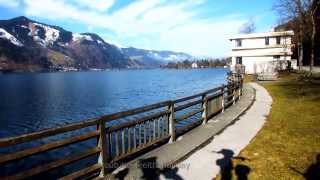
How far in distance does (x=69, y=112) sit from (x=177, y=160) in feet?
115

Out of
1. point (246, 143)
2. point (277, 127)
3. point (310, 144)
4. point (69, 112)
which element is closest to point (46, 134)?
point (246, 143)

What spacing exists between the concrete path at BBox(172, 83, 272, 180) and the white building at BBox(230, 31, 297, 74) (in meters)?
57.3

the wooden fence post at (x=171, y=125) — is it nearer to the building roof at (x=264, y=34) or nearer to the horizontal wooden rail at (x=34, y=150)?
the horizontal wooden rail at (x=34, y=150)

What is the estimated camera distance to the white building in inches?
2834

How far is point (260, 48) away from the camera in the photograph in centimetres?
7519

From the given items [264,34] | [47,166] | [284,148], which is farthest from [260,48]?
[47,166]

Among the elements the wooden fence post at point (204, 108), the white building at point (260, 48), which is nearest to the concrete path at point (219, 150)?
the wooden fence post at point (204, 108)

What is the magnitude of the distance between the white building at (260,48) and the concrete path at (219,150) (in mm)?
57278

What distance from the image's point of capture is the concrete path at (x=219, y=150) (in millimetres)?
7848

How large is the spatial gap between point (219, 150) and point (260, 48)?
230 feet

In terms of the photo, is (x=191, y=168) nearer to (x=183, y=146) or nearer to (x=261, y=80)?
(x=183, y=146)

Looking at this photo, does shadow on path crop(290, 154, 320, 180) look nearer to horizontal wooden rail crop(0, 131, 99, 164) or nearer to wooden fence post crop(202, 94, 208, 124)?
horizontal wooden rail crop(0, 131, 99, 164)

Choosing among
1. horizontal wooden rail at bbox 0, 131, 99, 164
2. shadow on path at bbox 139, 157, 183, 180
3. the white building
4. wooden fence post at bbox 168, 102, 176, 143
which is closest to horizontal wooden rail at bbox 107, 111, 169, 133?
wooden fence post at bbox 168, 102, 176, 143

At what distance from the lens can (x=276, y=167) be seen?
26.9 ft
